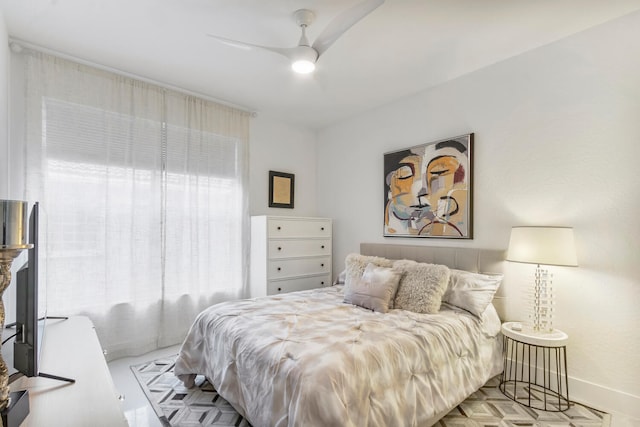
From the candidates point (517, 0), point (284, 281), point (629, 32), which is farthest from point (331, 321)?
point (629, 32)

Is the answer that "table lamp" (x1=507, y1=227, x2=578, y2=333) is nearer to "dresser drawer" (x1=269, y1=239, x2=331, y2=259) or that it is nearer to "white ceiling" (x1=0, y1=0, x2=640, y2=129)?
"white ceiling" (x1=0, y1=0, x2=640, y2=129)

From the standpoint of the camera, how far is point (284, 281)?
3676 millimetres

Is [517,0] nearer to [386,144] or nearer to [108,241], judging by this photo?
[386,144]

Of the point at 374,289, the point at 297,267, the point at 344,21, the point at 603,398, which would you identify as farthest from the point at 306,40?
the point at 603,398

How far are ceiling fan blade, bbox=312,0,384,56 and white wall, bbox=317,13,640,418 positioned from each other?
1.67 meters

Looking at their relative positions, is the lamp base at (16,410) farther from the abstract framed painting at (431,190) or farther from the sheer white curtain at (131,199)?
the abstract framed painting at (431,190)

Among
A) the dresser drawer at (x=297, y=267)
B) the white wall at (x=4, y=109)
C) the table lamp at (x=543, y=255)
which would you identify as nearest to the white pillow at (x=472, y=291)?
the table lamp at (x=543, y=255)

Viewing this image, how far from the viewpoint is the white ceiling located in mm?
2066

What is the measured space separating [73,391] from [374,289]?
1.89m

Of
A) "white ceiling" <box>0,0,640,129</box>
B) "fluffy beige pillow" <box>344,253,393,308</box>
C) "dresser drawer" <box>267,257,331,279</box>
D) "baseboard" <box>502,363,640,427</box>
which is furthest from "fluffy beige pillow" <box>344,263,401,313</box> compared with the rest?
"white ceiling" <box>0,0,640,129</box>

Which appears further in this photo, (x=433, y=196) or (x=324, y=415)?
(x=433, y=196)

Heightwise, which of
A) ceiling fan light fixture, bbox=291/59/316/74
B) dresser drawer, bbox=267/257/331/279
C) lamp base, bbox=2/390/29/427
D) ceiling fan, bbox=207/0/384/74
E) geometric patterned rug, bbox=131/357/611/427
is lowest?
geometric patterned rug, bbox=131/357/611/427

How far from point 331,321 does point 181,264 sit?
1.91 m

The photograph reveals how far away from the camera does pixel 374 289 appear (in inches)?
98.9
